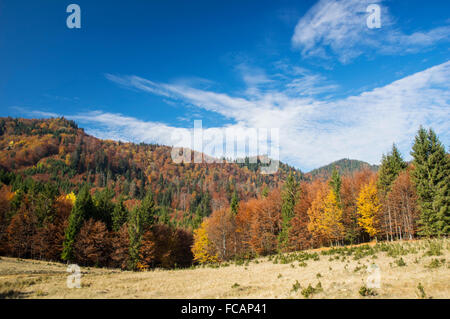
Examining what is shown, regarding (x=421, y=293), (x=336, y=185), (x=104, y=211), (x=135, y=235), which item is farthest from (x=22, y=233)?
(x=336, y=185)

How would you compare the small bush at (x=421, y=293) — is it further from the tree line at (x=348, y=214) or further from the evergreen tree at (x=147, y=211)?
the evergreen tree at (x=147, y=211)

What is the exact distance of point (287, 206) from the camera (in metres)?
60.3

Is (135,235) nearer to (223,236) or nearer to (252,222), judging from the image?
(223,236)

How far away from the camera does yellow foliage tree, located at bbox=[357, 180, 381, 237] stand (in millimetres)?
49281

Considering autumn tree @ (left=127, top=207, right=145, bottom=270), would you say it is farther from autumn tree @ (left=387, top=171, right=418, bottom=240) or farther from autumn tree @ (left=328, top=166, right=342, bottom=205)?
autumn tree @ (left=387, top=171, right=418, bottom=240)

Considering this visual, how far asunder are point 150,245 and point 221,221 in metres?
19.9

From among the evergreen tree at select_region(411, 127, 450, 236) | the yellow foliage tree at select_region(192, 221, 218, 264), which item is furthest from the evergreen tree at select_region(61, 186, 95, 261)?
the evergreen tree at select_region(411, 127, 450, 236)

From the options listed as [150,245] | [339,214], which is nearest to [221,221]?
[150,245]

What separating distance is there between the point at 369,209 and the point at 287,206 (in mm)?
17868

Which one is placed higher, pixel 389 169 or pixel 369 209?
pixel 389 169

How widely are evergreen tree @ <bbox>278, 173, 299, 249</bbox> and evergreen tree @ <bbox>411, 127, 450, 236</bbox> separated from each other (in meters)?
25.7

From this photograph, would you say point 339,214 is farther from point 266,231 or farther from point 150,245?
point 150,245

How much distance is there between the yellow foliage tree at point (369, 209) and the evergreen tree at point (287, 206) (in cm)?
1493

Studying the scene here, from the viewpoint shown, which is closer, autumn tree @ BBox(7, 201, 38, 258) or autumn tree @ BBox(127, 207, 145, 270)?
autumn tree @ BBox(127, 207, 145, 270)
